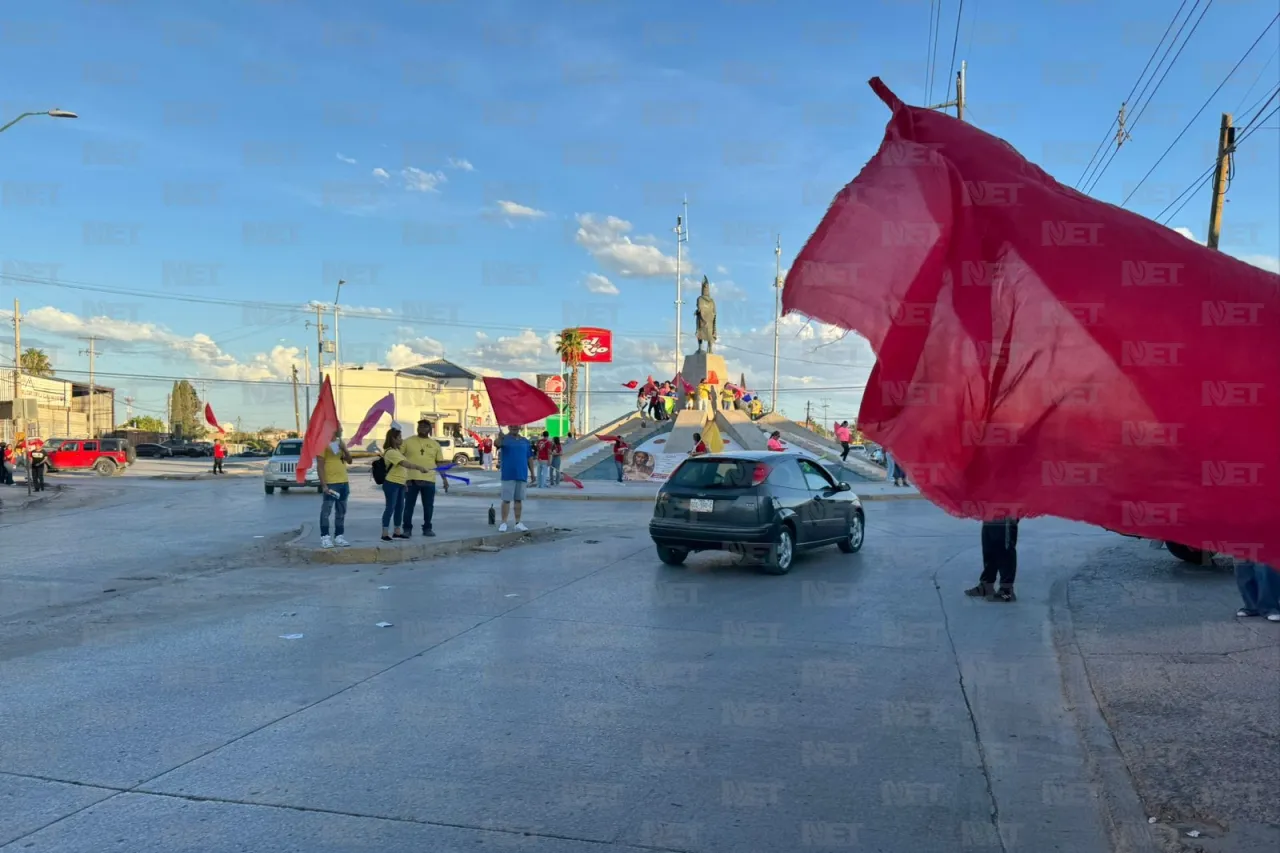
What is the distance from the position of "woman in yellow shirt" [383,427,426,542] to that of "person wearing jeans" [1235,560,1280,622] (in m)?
9.75

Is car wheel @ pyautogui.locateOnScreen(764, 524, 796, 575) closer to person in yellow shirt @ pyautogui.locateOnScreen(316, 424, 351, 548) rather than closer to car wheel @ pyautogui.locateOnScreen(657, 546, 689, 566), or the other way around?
car wheel @ pyautogui.locateOnScreen(657, 546, 689, 566)

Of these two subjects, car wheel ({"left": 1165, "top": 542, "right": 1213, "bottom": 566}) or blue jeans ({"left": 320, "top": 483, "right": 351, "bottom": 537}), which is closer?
car wheel ({"left": 1165, "top": 542, "right": 1213, "bottom": 566})

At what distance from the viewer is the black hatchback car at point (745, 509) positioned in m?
10.6

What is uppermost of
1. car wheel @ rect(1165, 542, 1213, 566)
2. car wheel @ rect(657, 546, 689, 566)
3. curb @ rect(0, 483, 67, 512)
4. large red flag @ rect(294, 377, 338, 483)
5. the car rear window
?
large red flag @ rect(294, 377, 338, 483)

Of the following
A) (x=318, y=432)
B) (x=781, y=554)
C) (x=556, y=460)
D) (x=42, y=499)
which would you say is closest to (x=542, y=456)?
(x=556, y=460)

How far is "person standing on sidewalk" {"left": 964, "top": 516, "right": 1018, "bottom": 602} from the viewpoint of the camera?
8891 mm

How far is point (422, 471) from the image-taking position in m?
12.9

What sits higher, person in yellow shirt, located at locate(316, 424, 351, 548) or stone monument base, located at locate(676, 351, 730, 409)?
stone monument base, located at locate(676, 351, 730, 409)

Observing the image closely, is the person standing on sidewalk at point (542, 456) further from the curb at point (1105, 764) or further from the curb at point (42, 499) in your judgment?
the curb at point (1105, 764)

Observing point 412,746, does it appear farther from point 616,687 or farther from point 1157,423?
point 1157,423

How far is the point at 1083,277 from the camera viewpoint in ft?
7.86

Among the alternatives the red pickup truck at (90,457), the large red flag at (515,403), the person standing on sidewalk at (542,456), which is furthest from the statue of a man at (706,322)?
the large red flag at (515,403)

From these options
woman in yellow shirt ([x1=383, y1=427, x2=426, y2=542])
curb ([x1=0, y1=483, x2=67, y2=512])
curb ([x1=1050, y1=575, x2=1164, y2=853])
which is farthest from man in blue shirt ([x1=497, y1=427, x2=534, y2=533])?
curb ([x1=0, y1=483, x2=67, y2=512])

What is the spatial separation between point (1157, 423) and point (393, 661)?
18.3ft
